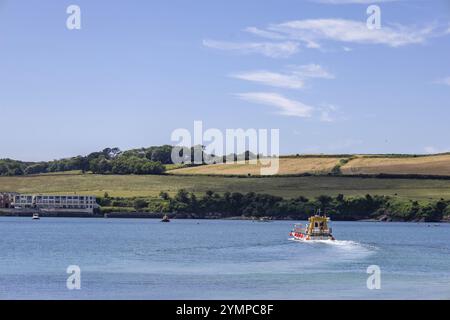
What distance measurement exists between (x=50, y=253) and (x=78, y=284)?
28.6 metres

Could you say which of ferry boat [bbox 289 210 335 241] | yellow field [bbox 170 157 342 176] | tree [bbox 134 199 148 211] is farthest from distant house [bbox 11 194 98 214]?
ferry boat [bbox 289 210 335 241]

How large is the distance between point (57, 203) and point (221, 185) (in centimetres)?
3952

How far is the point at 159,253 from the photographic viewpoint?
209ft

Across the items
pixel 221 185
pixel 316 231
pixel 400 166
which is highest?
pixel 400 166

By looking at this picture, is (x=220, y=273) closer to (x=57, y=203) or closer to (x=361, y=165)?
(x=361, y=165)

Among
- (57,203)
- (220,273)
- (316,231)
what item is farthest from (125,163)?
(220,273)

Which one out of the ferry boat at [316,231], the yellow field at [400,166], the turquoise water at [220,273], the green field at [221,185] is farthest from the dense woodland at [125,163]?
the turquoise water at [220,273]

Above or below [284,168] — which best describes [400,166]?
above

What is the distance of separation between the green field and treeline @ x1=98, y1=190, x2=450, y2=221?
168cm

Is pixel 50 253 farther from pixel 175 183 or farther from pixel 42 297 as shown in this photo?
pixel 175 183

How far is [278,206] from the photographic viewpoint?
17000cm

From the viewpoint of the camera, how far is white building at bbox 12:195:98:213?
178 meters
